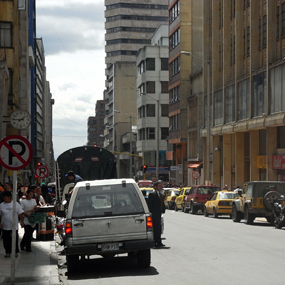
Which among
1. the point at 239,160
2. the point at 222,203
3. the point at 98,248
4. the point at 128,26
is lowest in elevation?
the point at 222,203

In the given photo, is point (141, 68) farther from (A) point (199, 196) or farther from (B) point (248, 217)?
(B) point (248, 217)

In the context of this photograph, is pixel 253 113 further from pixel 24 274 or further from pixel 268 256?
pixel 24 274

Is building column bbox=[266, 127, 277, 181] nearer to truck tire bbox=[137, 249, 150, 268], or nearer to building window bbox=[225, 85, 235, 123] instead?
building window bbox=[225, 85, 235, 123]

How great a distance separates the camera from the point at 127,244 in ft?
43.2

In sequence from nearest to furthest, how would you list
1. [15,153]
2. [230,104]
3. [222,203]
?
[15,153]
[222,203]
[230,104]

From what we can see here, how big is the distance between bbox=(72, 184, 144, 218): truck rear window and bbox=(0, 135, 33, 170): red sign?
1.71 m

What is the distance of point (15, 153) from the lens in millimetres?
12000

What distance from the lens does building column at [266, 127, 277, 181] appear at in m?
45.4

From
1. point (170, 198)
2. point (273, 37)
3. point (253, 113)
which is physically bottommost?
point (170, 198)

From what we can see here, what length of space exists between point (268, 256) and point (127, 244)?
4097 millimetres

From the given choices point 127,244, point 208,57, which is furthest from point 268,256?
point 208,57

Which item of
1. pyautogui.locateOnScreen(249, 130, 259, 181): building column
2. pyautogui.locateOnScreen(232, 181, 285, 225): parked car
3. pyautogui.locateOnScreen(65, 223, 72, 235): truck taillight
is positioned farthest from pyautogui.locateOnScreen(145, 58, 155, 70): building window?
pyautogui.locateOnScreen(65, 223, 72, 235): truck taillight

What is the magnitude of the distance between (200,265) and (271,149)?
3223 centimetres


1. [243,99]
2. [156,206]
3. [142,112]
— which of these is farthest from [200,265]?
[142,112]
